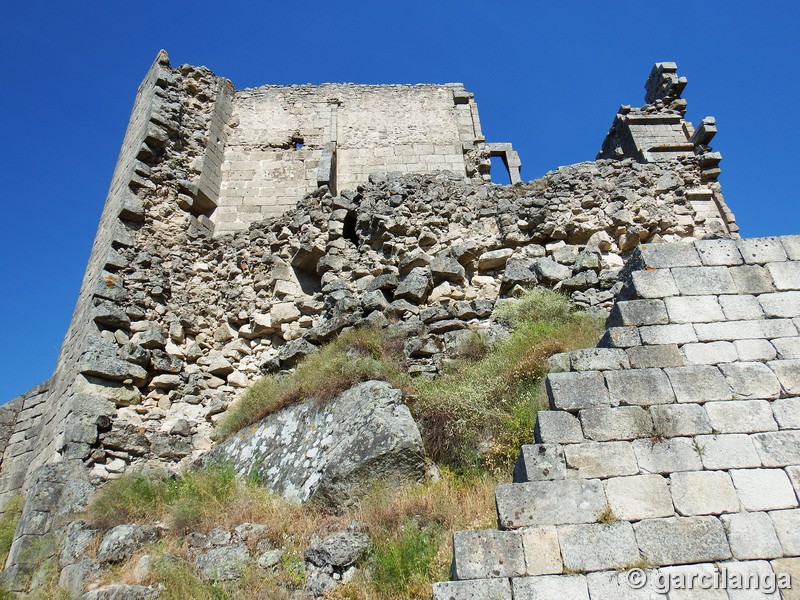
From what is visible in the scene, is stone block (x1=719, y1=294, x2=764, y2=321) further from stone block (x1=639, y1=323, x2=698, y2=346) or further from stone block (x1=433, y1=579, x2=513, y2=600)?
stone block (x1=433, y1=579, x2=513, y2=600)

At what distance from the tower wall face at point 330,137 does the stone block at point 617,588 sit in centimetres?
970

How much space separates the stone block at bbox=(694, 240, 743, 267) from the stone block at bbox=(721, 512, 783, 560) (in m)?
2.19

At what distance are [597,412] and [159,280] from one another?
25.4ft

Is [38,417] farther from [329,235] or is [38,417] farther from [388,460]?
[388,460]

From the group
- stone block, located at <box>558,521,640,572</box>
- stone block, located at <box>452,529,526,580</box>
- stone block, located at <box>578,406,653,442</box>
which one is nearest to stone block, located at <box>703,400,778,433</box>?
stone block, located at <box>578,406,653,442</box>

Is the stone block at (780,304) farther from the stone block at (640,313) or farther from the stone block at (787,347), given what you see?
the stone block at (640,313)

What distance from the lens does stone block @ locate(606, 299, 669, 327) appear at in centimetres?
467

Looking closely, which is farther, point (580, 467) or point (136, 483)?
point (136, 483)

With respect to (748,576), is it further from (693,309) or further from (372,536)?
(372,536)

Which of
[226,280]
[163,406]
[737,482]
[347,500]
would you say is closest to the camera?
[737,482]

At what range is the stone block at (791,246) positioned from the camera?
16.5 feet

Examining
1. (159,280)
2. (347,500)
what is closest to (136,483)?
(347,500)

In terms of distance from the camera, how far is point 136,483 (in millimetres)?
6812

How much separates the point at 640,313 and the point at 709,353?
1.91ft
